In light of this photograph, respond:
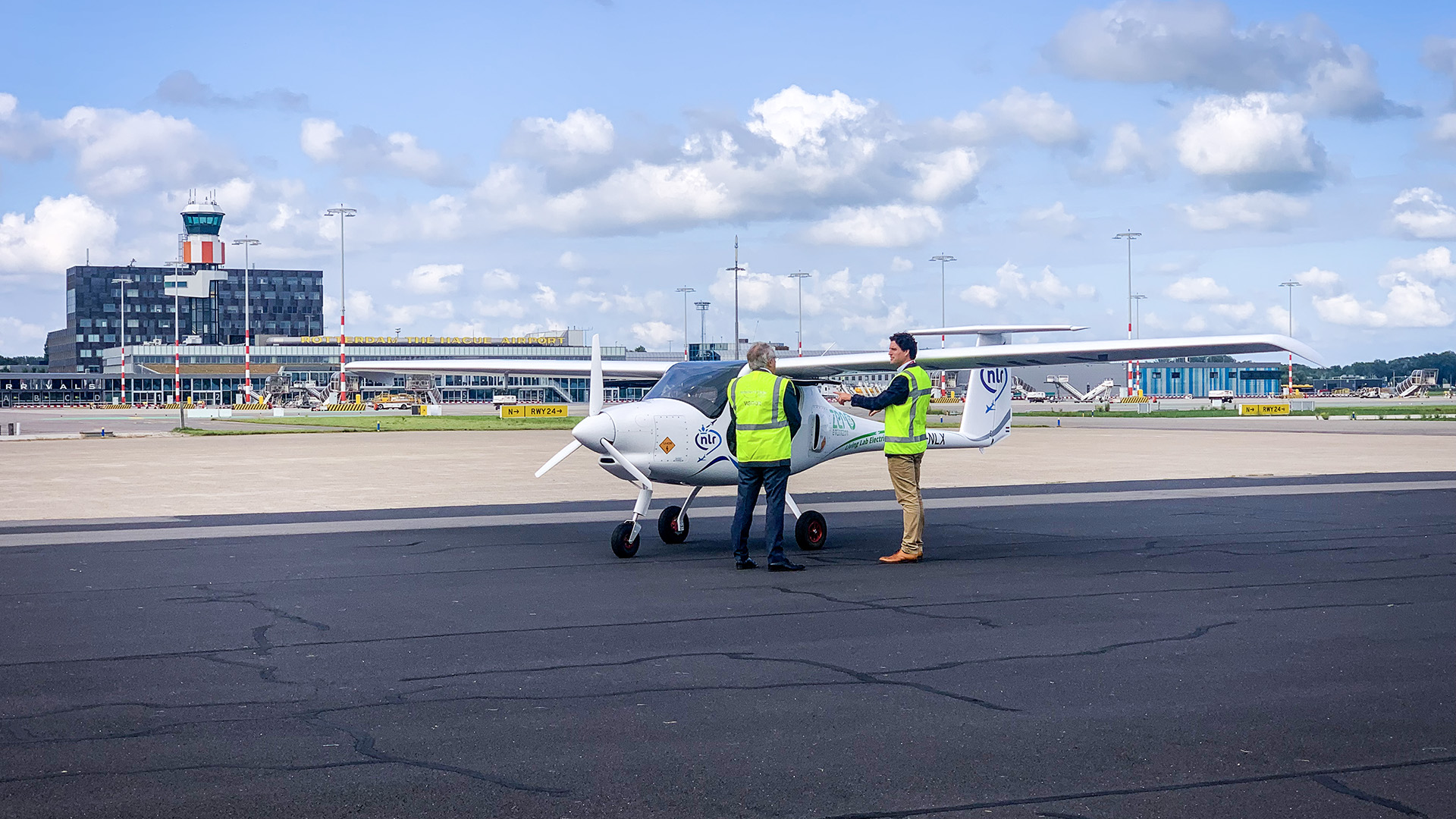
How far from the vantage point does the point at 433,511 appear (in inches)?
690

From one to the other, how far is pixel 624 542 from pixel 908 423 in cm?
301

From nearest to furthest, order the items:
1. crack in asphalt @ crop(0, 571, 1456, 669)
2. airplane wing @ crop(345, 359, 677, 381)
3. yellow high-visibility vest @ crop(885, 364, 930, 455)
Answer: crack in asphalt @ crop(0, 571, 1456, 669) < yellow high-visibility vest @ crop(885, 364, 930, 455) < airplane wing @ crop(345, 359, 677, 381)

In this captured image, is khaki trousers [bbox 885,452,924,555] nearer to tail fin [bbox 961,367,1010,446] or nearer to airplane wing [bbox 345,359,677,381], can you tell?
tail fin [bbox 961,367,1010,446]

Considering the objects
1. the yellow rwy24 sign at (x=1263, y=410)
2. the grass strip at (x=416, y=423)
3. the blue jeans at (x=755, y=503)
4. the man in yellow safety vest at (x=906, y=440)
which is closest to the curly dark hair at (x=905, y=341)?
the man in yellow safety vest at (x=906, y=440)

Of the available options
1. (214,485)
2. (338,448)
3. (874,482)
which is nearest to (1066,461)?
(874,482)

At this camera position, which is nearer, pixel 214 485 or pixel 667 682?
pixel 667 682

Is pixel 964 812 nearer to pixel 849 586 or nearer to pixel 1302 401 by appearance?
pixel 849 586

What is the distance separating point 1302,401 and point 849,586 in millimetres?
82977

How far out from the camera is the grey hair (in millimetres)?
12219

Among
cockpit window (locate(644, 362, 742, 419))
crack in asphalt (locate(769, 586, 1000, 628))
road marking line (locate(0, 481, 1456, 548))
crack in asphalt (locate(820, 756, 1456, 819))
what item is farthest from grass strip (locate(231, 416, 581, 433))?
crack in asphalt (locate(820, 756, 1456, 819))

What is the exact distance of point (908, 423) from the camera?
1242 cm

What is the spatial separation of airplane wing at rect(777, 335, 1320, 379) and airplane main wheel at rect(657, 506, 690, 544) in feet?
7.42

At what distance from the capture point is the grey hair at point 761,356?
12.2 metres

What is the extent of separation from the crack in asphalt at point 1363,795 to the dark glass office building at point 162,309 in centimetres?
18456
